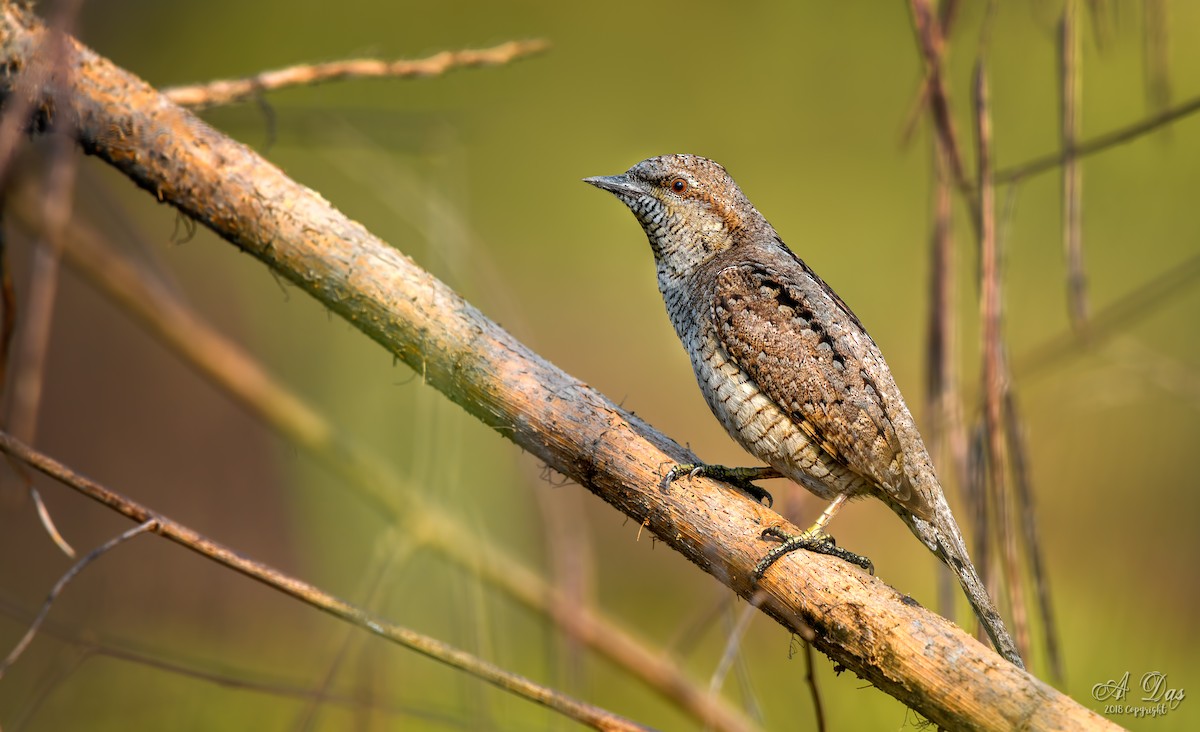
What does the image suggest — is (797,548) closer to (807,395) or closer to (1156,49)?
(807,395)

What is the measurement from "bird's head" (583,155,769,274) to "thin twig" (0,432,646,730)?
4.34ft

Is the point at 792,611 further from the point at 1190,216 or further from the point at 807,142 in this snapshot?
the point at 807,142

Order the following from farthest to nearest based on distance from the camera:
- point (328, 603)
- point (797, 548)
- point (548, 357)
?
point (548, 357)
point (797, 548)
point (328, 603)

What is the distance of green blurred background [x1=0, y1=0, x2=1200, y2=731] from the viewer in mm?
2250

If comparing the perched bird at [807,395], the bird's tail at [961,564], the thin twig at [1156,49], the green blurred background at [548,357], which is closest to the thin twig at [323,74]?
the green blurred background at [548,357]

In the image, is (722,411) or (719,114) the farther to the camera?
(719,114)

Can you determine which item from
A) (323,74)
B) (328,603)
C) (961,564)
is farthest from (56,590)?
(961,564)

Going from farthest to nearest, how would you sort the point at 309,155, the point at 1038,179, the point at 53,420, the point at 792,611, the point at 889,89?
the point at 309,155 → the point at 889,89 → the point at 1038,179 → the point at 53,420 → the point at 792,611

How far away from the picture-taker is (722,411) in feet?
6.81

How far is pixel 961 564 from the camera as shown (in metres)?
1.83

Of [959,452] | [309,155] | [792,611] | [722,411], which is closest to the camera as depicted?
[792,611]

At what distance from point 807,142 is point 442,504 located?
4.25 metres

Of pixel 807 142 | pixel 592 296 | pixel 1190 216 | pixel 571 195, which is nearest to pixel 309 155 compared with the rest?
pixel 571 195

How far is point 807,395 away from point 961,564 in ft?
1.52
